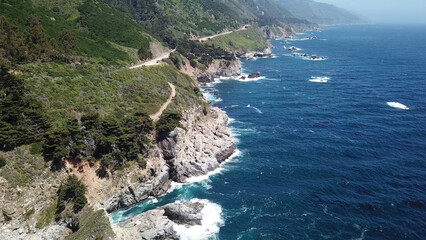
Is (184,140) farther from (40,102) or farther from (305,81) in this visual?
(305,81)

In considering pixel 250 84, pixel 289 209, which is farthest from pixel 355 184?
pixel 250 84

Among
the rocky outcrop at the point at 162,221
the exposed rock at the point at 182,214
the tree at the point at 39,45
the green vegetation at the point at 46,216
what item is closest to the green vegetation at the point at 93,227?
the rocky outcrop at the point at 162,221

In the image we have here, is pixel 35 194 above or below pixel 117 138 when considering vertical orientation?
below

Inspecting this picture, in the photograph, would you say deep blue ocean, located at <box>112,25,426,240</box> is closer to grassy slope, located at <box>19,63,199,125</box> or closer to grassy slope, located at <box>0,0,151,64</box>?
grassy slope, located at <box>19,63,199,125</box>

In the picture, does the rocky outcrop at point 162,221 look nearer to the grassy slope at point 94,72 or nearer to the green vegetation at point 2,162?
the green vegetation at point 2,162

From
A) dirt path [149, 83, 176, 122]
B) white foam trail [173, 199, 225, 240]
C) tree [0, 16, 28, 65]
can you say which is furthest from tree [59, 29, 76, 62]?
white foam trail [173, 199, 225, 240]
